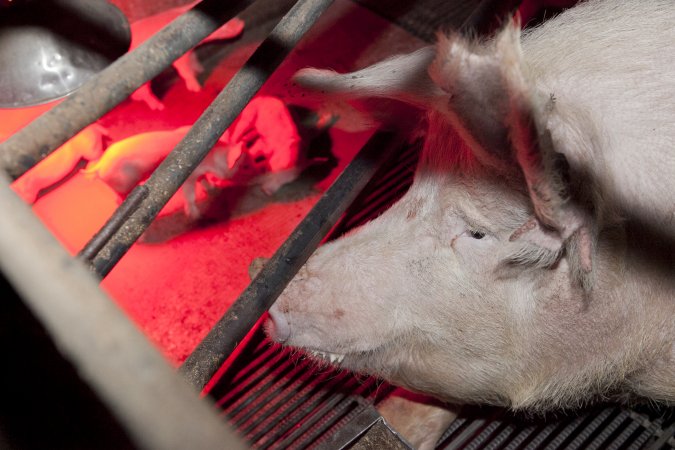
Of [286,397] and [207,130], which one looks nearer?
[207,130]

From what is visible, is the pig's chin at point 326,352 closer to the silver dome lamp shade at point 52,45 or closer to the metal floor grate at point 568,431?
the metal floor grate at point 568,431

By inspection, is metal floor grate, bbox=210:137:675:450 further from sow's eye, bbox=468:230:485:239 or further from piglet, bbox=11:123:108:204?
piglet, bbox=11:123:108:204

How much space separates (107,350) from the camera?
59 cm

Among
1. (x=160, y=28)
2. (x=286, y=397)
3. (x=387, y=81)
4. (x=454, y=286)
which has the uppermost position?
(x=160, y=28)

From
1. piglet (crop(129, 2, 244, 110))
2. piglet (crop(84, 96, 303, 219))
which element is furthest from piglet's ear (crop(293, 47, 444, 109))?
piglet (crop(129, 2, 244, 110))

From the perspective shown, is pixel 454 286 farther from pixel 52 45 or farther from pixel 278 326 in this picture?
pixel 52 45

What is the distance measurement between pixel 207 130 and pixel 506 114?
1012mm

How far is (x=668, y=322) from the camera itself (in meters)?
2.10

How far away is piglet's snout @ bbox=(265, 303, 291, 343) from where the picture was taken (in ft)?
7.31

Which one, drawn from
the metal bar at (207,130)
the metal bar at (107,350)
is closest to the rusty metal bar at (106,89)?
the metal bar at (207,130)

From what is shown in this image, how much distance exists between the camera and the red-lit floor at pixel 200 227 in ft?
12.8

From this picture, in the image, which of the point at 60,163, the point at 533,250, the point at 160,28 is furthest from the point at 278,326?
the point at 160,28

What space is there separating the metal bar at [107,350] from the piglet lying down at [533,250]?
3.49 feet

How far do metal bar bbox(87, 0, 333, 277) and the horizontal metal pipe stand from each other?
0.48m
